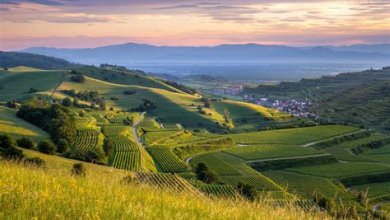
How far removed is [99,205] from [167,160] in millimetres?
71602

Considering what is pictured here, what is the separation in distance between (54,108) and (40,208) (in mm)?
90638

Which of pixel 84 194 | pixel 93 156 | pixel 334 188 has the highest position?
pixel 84 194

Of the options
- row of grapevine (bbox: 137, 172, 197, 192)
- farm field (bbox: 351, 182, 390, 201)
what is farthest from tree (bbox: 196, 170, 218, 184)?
farm field (bbox: 351, 182, 390, 201)

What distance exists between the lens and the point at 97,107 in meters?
140

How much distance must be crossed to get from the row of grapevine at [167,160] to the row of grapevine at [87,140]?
34.1ft

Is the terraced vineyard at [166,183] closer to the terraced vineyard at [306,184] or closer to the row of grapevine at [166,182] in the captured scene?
the row of grapevine at [166,182]

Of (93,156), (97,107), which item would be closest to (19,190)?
(93,156)

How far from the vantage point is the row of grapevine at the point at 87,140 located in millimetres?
74125

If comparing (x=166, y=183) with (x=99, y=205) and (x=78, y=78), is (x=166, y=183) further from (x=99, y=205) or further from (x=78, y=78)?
(x=78, y=78)

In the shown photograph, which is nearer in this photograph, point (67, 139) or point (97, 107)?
point (67, 139)

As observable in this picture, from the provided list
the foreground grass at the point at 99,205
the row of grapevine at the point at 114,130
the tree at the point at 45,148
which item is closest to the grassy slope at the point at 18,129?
the tree at the point at 45,148

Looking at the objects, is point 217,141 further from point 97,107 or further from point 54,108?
point 97,107

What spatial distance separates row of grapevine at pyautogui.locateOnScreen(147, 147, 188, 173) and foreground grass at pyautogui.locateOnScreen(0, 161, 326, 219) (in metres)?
63.4

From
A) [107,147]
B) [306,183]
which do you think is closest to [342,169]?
[306,183]
